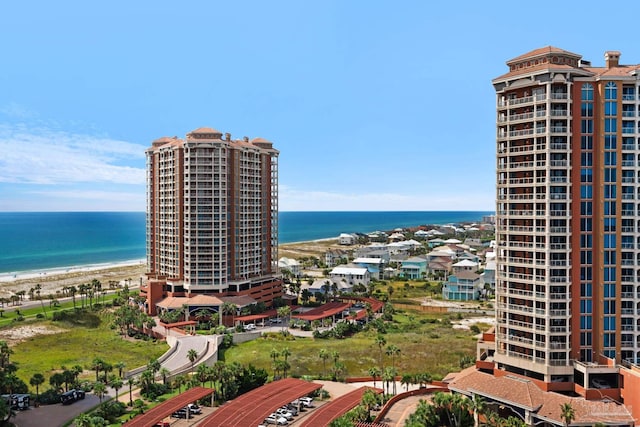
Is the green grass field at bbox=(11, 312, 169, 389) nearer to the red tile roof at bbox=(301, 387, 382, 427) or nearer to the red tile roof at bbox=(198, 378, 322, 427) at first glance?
the red tile roof at bbox=(198, 378, 322, 427)

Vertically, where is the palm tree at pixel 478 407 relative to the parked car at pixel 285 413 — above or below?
above

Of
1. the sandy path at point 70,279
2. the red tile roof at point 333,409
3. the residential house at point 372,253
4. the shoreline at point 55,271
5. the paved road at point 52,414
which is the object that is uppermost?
the residential house at point 372,253

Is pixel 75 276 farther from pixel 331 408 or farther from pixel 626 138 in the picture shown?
pixel 626 138

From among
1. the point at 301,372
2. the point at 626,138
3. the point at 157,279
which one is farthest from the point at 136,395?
the point at 626,138

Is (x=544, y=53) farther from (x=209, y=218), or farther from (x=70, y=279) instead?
(x=70, y=279)

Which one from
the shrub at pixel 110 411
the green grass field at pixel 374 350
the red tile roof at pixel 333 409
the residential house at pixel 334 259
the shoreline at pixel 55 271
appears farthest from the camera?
the residential house at pixel 334 259

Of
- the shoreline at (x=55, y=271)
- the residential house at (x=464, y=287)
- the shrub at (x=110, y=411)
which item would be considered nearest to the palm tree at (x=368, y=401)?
the shrub at (x=110, y=411)

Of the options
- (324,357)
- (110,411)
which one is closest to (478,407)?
(324,357)

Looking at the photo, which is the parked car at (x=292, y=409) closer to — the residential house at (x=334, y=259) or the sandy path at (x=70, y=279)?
the sandy path at (x=70, y=279)
